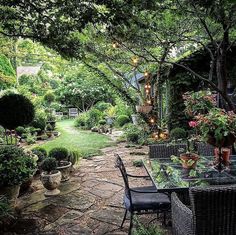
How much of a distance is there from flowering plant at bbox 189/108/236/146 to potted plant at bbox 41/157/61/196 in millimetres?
2878

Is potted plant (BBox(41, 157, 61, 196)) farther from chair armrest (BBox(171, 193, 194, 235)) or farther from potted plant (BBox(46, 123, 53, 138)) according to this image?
potted plant (BBox(46, 123, 53, 138))

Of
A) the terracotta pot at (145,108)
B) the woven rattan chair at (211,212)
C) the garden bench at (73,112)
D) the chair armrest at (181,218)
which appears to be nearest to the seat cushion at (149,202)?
the chair armrest at (181,218)

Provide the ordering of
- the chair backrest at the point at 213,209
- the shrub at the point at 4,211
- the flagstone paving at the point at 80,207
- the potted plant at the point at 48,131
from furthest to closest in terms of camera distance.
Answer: the potted plant at the point at 48,131 → the flagstone paving at the point at 80,207 → the shrub at the point at 4,211 → the chair backrest at the point at 213,209

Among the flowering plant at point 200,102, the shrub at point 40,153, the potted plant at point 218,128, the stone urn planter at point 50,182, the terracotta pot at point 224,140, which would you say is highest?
the flowering plant at point 200,102

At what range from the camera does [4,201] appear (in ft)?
12.0

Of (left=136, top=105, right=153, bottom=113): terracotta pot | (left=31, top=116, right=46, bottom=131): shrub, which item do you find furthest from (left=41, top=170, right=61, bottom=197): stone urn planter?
(left=31, top=116, right=46, bottom=131): shrub

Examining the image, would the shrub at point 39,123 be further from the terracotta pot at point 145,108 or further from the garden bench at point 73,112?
the garden bench at point 73,112

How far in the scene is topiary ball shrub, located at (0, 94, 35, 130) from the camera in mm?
4789

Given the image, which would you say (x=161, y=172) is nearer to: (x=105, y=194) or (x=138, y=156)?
(x=105, y=194)

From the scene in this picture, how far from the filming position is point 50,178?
4.85m

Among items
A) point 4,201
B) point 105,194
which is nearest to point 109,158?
point 105,194

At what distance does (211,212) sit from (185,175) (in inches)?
37.0

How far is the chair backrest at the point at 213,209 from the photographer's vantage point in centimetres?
219

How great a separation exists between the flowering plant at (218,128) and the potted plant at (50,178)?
113 inches
